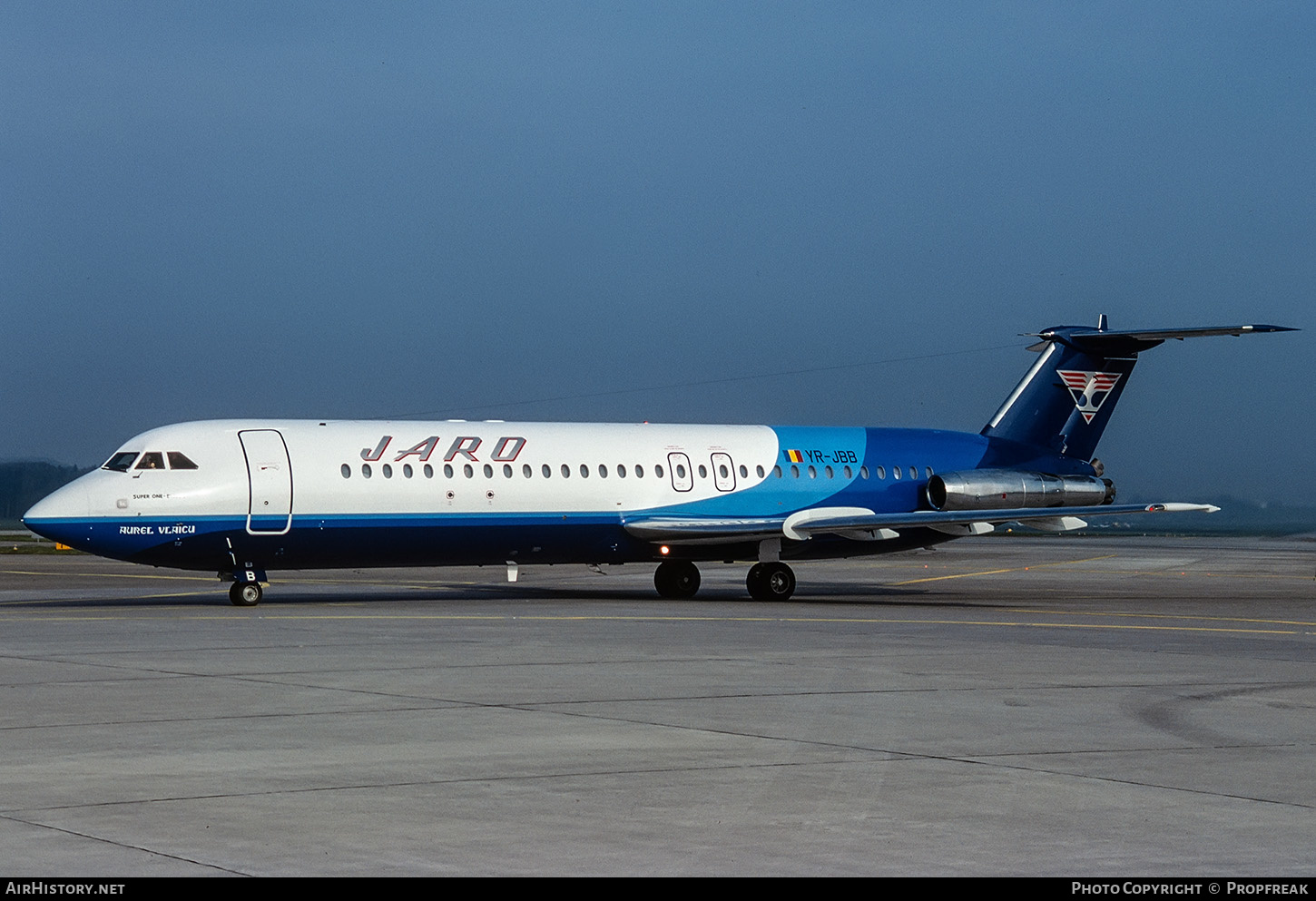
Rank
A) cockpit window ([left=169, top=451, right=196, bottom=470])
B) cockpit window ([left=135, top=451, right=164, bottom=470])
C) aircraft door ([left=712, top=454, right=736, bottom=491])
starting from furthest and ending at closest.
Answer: aircraft door ([left=712, top=454, right=736, bottom=491]), cockpit window ([left=169, top=451, right=196, bottom=470]), cockpit window ([left=135, top=451, right=164, bottom=470])

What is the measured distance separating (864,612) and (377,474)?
887 cm

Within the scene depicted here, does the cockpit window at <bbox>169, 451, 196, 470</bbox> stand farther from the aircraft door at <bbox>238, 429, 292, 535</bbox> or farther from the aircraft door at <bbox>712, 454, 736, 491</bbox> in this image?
the aircraft door at <bbox>712, 454, 736, 491</bbox>

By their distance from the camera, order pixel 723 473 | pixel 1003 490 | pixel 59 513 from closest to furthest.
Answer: pixel 59 513 < pixel 723 473 < pixel 1003 490

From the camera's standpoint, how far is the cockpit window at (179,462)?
28.6 meters

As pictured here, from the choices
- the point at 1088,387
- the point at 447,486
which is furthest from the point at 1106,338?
the point at 447,486

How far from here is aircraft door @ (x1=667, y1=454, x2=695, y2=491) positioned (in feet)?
110

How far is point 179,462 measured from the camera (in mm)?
28672

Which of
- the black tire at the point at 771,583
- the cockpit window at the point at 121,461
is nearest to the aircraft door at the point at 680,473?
the black tire at the point at 771,583

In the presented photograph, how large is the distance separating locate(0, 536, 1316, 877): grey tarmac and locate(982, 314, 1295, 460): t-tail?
1156cm

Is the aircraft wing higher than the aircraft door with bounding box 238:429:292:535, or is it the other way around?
the aircraft door with bounding box 238:429:292:535

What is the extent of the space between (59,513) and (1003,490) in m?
18.9

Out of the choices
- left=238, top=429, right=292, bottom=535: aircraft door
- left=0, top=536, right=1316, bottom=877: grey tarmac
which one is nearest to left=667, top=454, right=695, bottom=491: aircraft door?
left=0, top=536, right=1316, bottom=877: grey tarmac

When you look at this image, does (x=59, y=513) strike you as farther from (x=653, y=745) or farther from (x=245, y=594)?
(x=653, y=745)
